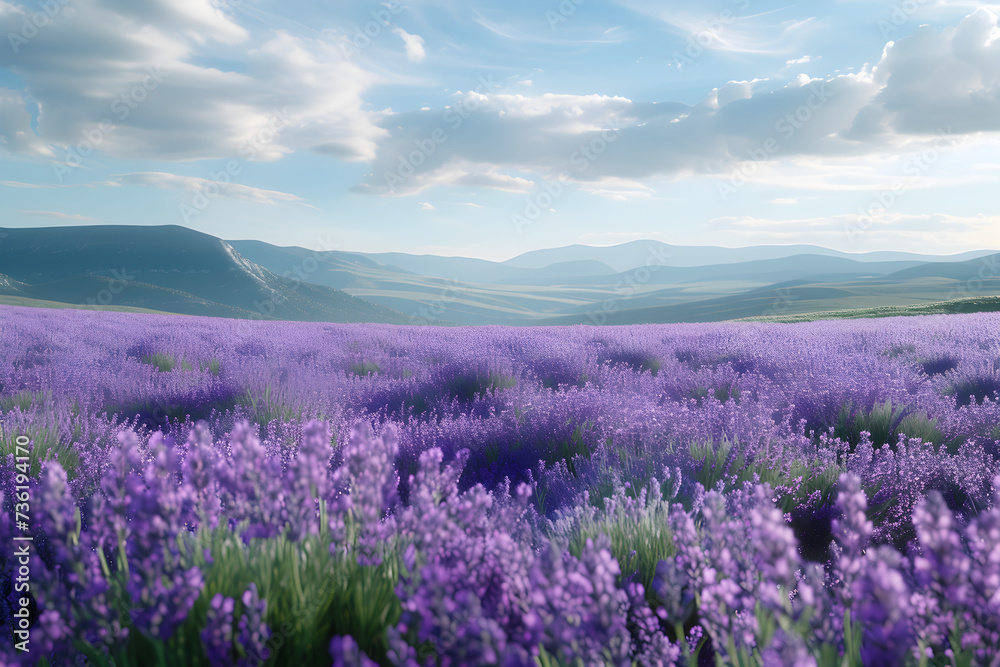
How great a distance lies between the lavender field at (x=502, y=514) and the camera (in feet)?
2.95

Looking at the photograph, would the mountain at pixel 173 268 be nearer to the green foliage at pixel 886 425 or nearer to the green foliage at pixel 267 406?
the green foliage at pixel 267 406

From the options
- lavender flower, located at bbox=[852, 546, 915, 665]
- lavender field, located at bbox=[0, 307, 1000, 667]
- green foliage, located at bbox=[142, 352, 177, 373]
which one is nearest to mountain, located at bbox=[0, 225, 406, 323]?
green foliage, located at bbox=[142, 352, 177, 373]

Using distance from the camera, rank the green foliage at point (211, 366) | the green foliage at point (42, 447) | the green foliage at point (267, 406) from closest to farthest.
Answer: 1. the green foliage at point (42, 447)
2. the green foliage at point (267, 406)
3. the green foliage at point (211, 366)

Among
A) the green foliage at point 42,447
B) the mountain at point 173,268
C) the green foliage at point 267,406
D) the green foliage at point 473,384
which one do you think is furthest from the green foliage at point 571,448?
the mountain at point 173,268

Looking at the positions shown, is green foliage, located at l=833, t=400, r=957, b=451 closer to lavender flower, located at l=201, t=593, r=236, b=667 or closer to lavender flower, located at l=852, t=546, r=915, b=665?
lavender flower, located at l=852, t=546, r=915, b=665

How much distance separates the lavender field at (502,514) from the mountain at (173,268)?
91.7 metres

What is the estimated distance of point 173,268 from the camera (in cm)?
10444

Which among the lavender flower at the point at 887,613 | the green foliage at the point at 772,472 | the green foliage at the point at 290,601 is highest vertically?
the lavender flower at the point at 887,613

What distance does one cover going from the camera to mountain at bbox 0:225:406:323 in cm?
9756

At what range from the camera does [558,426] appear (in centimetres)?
345

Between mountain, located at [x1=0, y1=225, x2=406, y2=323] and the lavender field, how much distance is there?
301 feet

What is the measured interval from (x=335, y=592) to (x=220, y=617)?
0.26 m

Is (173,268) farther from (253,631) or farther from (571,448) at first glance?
(253,631)

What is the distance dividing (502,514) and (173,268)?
123872 mm
